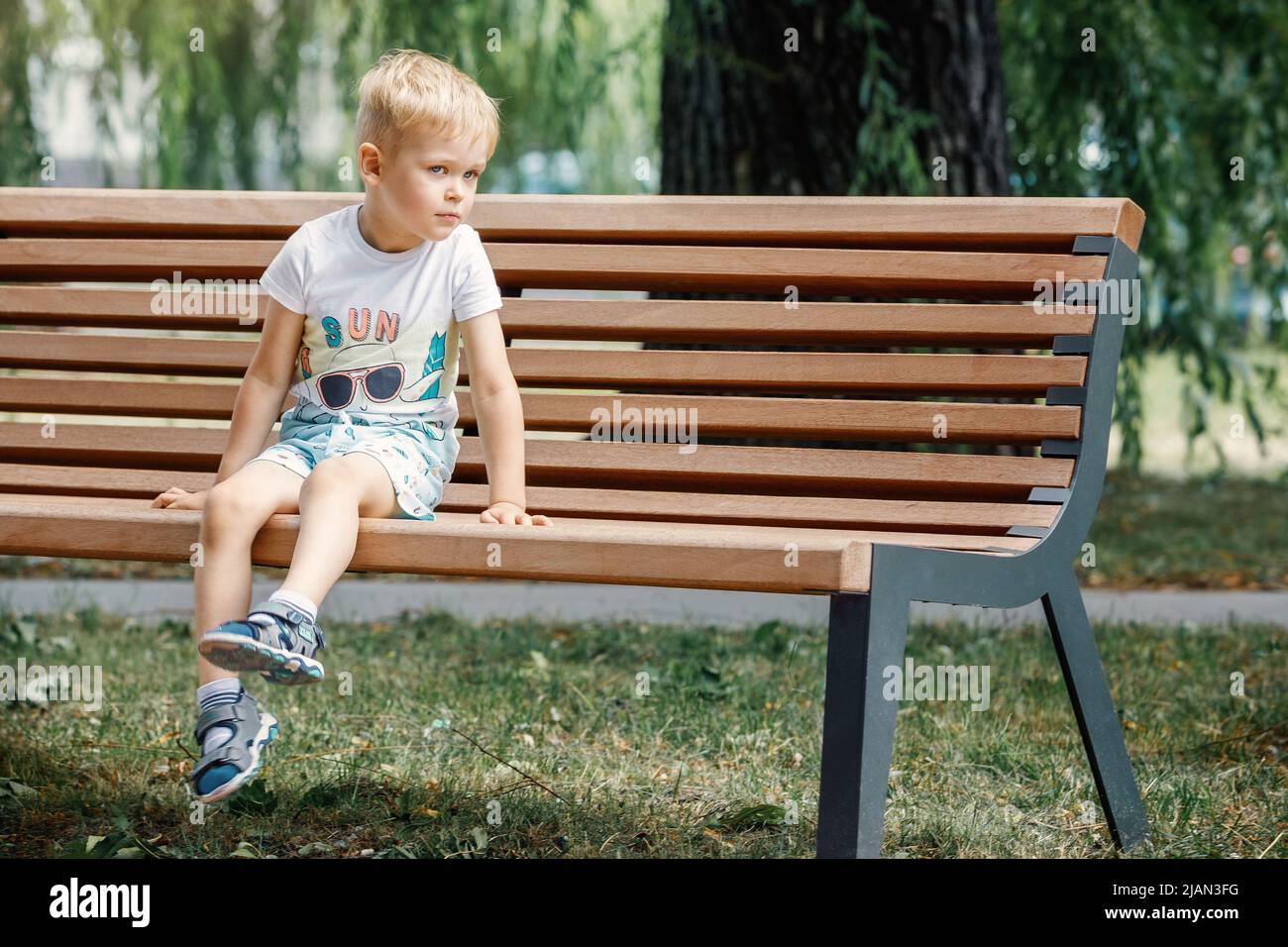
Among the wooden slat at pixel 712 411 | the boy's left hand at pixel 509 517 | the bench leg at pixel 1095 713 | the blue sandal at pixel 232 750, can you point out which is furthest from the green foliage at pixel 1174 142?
the blue sandal at pixel 232 750

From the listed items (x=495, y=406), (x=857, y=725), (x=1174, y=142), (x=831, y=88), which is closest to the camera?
(x=857, y=725)

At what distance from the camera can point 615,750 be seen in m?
3.45

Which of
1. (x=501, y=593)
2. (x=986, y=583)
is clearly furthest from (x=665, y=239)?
(x=501, y=593)

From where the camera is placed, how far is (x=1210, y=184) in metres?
7.62

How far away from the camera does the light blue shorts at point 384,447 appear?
9.02 ft

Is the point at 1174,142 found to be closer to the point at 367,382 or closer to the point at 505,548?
the point at 367,382

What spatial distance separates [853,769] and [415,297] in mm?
1223

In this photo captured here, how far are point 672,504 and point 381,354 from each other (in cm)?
64

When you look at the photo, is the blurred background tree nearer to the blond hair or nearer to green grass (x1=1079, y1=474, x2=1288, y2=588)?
green grass (x1=1079, y1=474, x2=1288, y2=588)

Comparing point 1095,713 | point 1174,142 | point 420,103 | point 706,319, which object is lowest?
point 1095,713

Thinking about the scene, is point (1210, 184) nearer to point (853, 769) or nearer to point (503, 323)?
point (503, 323)

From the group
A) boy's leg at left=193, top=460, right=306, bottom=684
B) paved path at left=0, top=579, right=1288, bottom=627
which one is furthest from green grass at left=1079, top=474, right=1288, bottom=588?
boy's leg at left=193, top=460, right=306, bottom=684

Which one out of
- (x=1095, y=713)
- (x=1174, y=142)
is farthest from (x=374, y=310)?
(x=1174, y=142)

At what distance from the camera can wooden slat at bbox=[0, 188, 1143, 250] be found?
9.91ft
